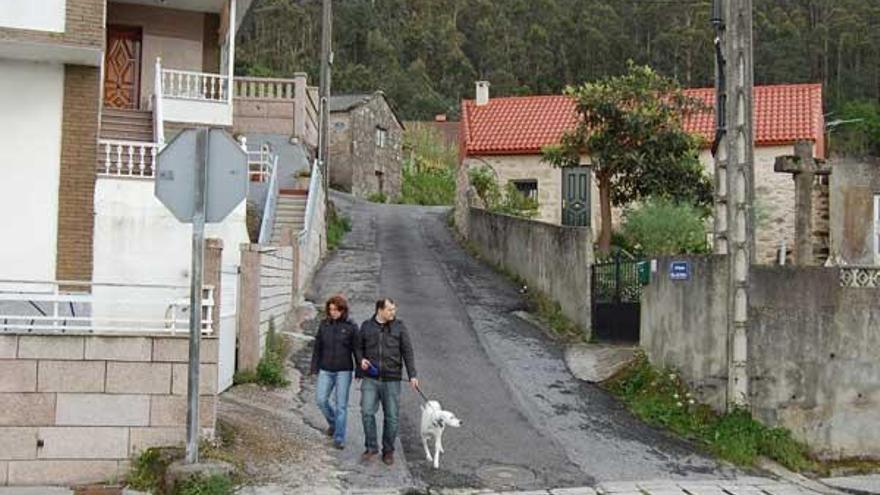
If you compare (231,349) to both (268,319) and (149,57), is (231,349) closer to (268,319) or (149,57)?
(268,319)

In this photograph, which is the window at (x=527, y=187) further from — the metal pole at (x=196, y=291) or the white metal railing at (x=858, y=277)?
the metal pole at (x=196, y=291)

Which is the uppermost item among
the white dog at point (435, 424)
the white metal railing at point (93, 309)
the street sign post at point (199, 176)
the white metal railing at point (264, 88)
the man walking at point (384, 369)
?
the white metal railing at point (264, 88)

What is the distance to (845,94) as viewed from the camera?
56.1 m

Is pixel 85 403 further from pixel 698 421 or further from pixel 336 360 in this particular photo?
pixel 698 421

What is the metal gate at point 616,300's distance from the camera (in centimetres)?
1455

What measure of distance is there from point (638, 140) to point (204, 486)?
1496cm

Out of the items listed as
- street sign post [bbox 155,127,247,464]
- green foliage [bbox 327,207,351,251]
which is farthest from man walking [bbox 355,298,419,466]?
green foliage [bbox 327,207,351,251]

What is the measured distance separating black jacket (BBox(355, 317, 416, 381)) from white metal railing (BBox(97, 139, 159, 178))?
5.56 m

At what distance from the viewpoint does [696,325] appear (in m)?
11.4

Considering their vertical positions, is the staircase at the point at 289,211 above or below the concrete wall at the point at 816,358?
above

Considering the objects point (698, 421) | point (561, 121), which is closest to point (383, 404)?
point (698, 421)

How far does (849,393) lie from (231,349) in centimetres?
732

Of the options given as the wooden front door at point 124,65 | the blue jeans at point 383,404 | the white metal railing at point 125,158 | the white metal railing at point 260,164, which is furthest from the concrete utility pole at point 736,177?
the wooden front door at point 124,65

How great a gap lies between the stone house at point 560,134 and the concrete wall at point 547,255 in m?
3.02
